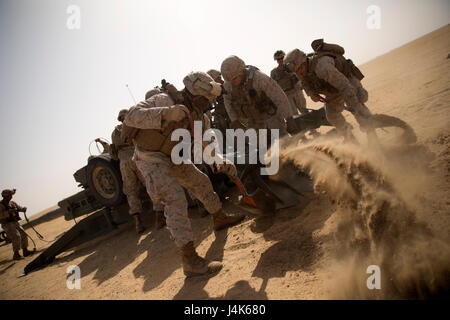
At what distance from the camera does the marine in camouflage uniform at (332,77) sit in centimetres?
385

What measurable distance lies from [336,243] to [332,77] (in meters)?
2.59

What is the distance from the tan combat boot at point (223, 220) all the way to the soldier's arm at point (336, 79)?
7.56ft

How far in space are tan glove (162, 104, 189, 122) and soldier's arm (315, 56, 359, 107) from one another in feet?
8.23

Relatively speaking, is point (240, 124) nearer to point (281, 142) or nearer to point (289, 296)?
point (281, 142)

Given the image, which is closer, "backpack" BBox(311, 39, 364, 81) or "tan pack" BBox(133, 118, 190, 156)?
"tan pack" BBox(133, 118, 190, 156)

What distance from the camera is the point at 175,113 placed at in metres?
2.50

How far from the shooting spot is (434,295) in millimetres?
1511

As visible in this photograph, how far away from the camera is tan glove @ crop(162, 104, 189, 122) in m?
2.50

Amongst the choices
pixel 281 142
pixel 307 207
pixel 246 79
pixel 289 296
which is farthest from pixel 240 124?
pixel 289 296

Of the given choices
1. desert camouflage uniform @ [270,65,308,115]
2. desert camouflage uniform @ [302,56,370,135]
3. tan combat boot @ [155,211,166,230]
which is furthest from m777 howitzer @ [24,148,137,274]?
desert camouflage uniform @ [270,65,308,115]

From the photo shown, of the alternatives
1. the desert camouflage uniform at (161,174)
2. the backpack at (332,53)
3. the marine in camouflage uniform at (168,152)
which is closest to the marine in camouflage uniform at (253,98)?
the backpack at (332,53)

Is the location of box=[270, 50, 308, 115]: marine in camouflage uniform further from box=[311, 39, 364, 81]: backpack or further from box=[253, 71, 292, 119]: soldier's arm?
box=[253, 71, 292, 119]: soldier's arm

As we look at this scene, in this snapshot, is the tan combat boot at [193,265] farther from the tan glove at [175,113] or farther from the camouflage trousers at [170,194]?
the tan glove at [175,113]

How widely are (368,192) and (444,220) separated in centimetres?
52
